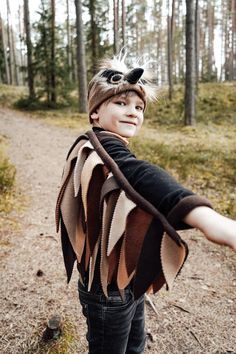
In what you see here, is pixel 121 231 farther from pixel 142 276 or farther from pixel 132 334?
pixel 132 334

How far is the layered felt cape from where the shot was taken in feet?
4.07

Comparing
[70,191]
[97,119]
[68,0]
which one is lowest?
[70,191]

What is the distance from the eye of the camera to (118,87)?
162 centimetres

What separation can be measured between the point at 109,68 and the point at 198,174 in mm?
5712

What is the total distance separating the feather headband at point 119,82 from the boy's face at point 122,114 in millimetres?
31

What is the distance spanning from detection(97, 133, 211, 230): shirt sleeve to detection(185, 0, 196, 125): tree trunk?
1214 cm

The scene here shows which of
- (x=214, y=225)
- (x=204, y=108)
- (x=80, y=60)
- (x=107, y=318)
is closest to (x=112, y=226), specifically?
(x=214, y=225)

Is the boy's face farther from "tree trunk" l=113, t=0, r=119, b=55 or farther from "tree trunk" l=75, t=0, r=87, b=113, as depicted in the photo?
"tree trunk" l=113, t=0, r=119, b=55

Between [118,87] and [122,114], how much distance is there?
148 millimetres

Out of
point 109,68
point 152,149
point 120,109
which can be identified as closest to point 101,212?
point 120,109

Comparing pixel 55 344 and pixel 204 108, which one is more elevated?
pixel 55 344

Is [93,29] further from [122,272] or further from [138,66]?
[122,272]

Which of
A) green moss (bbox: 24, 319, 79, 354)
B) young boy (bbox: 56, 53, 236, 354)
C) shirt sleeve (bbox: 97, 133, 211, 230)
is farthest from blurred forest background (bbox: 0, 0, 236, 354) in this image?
shirt sleeve (bbox: 97, 133, 211, 230)

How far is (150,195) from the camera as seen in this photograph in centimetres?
120
